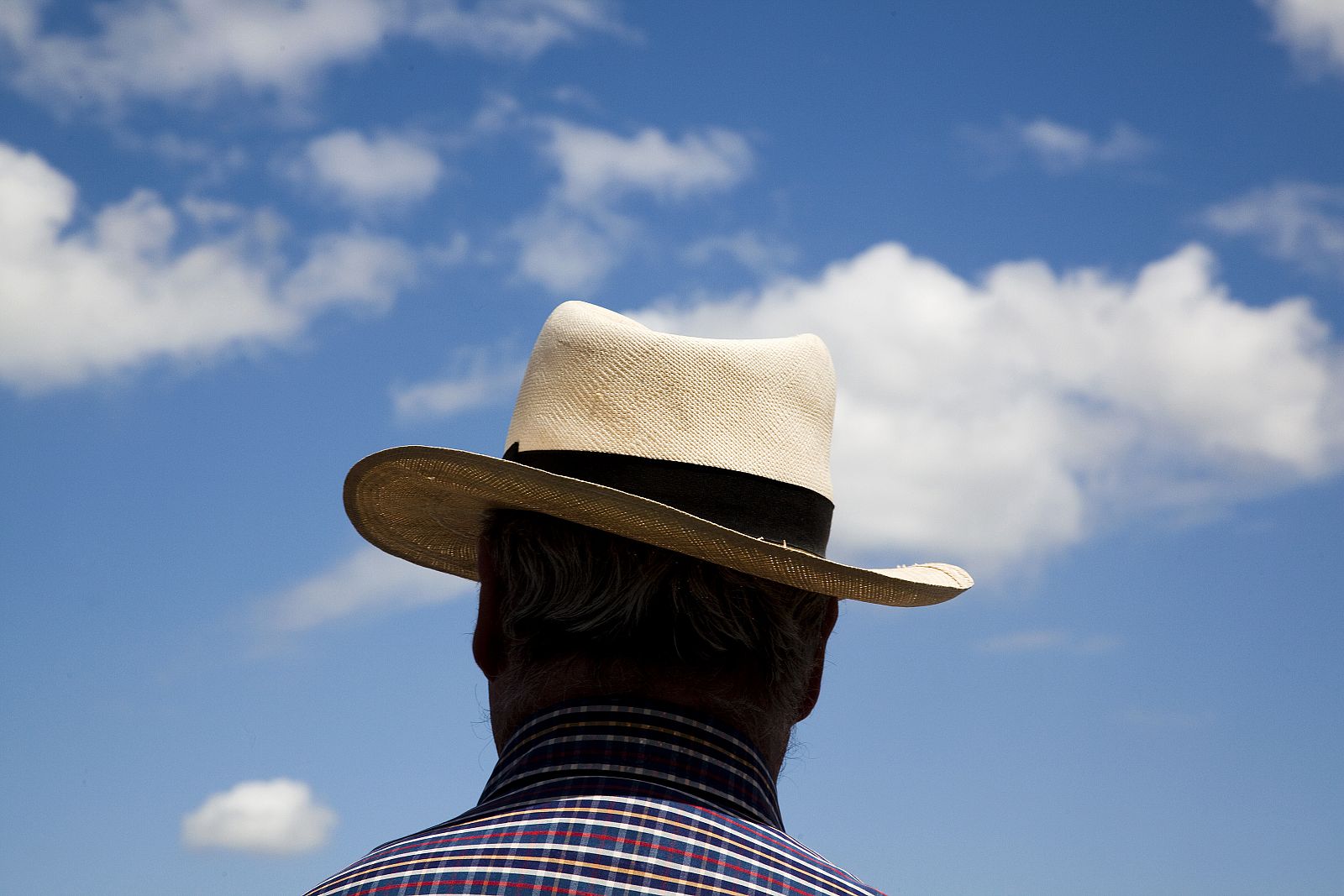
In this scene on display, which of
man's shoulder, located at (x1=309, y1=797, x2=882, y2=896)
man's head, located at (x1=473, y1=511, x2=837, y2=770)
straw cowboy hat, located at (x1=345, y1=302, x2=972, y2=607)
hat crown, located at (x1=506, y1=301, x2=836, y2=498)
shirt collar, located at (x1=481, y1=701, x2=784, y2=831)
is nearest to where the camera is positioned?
man's shoulder, located at (x1=309, y1=797, x2=882, y2=896)

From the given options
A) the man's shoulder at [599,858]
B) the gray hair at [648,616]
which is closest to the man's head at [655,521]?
the gray hair at [648,616]

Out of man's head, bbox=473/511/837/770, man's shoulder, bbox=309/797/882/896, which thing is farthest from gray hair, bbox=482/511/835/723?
man's shoulder, bbox=309/797/882/896

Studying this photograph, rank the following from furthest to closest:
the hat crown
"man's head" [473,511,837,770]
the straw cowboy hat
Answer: the hat crown → the straw cowboy hat → "man's head" [473,511,837,770]

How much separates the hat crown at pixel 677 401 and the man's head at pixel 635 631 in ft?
0.97

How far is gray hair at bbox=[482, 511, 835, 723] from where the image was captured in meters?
2.44

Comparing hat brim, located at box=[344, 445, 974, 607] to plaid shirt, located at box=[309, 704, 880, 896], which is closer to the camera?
plaid shirt, located at box=[309, 704, 880, 896]

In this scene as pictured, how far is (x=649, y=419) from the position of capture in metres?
2.88

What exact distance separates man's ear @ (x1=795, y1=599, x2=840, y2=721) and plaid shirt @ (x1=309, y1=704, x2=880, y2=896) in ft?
1.03

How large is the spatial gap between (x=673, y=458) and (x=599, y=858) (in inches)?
37.4

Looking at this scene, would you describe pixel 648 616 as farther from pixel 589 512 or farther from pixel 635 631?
pixel 589 512

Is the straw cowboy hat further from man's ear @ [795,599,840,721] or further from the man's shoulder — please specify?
the man's shoulder

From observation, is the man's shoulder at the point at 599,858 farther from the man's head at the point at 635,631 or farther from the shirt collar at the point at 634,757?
the man's head at the point at 635,631

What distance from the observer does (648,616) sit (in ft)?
8.07

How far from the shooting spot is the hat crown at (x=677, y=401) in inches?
113
